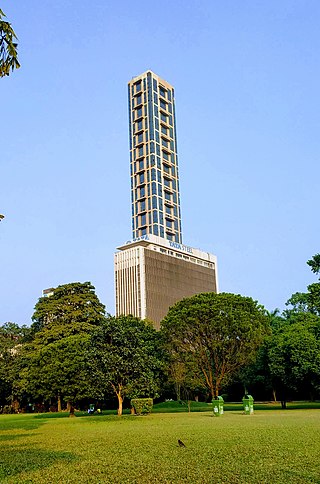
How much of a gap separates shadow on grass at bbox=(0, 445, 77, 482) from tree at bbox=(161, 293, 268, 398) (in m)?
29.5

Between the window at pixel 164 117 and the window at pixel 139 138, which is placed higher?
the window at pixel 164 117

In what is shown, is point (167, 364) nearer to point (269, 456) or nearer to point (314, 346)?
point (314, 346)

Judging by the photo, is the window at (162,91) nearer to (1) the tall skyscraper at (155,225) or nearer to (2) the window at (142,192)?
(1) the tall skyscraper at (155,225)

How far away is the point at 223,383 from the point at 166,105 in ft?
281

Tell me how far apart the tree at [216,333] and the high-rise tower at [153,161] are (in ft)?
219

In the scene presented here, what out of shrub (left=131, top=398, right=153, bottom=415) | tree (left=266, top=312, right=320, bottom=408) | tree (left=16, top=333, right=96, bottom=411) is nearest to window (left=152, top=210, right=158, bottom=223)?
tree (left=16, top=333, right=96, bottom=411)

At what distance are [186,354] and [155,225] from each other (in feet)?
223

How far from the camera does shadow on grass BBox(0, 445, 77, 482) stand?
10.4 meters

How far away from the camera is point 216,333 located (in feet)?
143

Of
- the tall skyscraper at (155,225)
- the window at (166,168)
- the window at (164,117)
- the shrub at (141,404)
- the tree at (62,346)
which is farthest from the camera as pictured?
the window at (164,117)

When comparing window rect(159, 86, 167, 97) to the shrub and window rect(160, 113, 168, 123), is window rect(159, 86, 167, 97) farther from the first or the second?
the shrub

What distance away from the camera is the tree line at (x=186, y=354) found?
36.7 m

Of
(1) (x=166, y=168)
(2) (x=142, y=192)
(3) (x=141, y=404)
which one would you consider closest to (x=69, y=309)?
(3) (x=141, y=404)

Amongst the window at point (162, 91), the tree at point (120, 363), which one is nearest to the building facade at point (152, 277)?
the window at point (162, 91)
